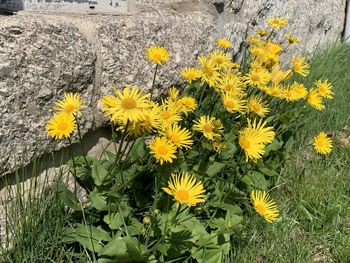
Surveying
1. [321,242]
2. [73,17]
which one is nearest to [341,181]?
[321,242]

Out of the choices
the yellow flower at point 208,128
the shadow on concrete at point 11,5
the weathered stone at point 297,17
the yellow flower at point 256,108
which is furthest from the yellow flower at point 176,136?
the weathered stone at point 297,17

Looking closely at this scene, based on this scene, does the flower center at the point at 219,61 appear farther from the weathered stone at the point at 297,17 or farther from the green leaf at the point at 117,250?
the green leaf at the point at 117,250

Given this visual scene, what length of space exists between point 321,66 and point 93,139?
1.92 m

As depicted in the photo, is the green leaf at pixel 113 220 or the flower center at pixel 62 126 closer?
the flower center at pixel 62 126

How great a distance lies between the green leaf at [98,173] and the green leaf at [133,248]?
23 centimetres

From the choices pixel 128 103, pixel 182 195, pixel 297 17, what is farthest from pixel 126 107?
pixel 297 17

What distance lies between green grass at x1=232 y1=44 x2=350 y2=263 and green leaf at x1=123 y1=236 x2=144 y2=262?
1.47 ft

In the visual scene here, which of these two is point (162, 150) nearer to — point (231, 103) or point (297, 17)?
point (231, 103)

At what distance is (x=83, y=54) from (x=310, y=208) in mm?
1175

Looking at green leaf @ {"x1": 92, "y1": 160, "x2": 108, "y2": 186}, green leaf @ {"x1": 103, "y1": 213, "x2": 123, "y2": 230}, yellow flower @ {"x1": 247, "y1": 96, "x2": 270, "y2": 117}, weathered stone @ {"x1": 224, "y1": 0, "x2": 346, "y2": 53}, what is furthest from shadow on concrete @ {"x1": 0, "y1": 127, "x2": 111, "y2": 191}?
weathered stone @ {"x1": 224, "y1": 0, "x2": 346, "y2": 53}

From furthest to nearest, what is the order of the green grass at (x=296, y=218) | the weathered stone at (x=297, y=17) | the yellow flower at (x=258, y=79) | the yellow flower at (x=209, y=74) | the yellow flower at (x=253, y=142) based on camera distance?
the weathered stone at (x=297, y=17) → the yellow flower at (x=258, y=79) → the yellow flower at (x=209, y=74) → the yellow flower at (x=253, y=142) → the green grass at (x=296, y=218)

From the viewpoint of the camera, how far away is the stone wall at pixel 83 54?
1516 millimetres

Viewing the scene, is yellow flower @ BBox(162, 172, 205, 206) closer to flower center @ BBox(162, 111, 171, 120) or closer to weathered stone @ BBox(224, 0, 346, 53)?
flower center @ BBox(162, 111, 171, 120)

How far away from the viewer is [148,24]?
2.03 m
